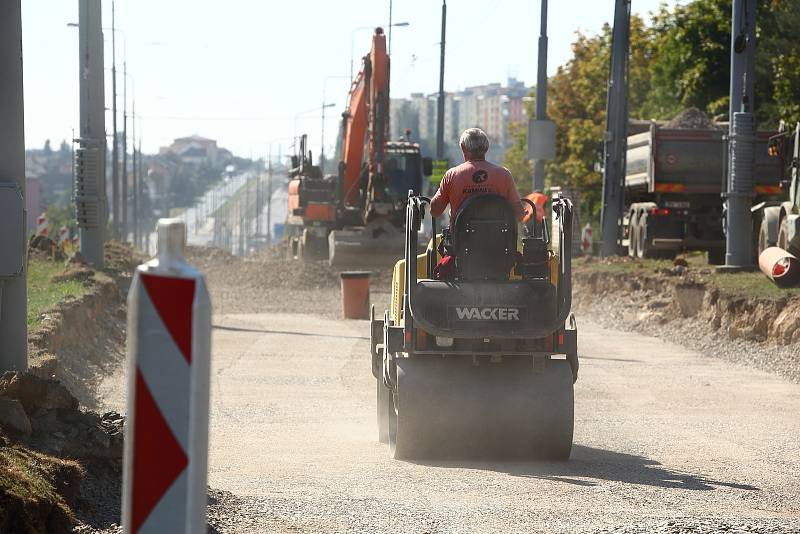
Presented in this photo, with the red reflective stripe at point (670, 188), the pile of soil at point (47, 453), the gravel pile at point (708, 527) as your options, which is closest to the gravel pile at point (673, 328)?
the red reflective stripe at point (670, 188)

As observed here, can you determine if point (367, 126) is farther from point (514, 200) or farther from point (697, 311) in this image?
point (514, 200)

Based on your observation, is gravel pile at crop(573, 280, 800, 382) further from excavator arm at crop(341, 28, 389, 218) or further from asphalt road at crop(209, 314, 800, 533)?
excavator arm at crop(341, 28, 389, 218)

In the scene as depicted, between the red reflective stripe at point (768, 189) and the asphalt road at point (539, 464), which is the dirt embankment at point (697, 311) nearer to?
the asphalt road at point (539, 464)

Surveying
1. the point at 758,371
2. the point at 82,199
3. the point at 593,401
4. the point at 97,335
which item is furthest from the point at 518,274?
the point at 82,199

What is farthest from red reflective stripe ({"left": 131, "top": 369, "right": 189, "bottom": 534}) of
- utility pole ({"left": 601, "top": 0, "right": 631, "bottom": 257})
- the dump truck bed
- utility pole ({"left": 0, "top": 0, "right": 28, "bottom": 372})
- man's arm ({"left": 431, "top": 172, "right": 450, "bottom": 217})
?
the dump truck bed

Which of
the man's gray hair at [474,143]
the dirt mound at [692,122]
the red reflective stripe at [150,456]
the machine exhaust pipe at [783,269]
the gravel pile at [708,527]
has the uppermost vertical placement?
the dirt mound at [692,122]

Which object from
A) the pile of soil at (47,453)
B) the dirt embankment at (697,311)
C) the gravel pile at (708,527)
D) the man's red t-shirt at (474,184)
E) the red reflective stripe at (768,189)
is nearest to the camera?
the pile of soil at (47,453)

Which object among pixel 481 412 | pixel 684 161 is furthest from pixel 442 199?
pixel 684 161

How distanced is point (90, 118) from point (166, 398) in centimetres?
2128

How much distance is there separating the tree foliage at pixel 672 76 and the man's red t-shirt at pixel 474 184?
33601mm

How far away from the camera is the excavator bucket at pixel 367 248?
3334 centimetres

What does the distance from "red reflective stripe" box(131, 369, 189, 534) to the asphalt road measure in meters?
3.47

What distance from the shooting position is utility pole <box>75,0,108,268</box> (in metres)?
24.4

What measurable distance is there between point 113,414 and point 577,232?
33.1 meters
